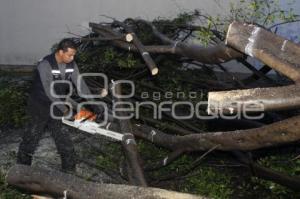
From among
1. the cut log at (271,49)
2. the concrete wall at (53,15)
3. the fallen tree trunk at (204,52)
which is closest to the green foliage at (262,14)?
the concrete wall at (53,15)

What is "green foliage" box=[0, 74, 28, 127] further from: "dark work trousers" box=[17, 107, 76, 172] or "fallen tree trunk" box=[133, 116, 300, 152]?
"fallen tree trunk" box=[133, 116, 300, 152]

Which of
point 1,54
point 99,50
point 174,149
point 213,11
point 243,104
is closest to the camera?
point 243,104

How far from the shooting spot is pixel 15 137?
6297 mm

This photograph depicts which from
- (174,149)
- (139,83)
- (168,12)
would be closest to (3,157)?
(139,83)

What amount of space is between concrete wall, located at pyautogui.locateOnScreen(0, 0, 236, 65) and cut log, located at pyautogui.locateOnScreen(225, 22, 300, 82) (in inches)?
269

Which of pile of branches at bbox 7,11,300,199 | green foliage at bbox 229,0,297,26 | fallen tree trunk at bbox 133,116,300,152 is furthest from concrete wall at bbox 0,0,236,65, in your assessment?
fallen tree trunk at bbox 133,116,300,152

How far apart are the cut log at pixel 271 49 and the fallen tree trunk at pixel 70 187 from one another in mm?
787

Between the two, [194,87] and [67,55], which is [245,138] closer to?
[67,55]

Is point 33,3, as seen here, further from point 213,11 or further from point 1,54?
point 213,11

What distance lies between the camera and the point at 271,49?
211 centimetres

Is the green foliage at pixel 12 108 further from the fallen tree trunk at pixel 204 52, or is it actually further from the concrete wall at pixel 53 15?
the concrete wall at pixel 53 15

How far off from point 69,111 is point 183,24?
3099mm

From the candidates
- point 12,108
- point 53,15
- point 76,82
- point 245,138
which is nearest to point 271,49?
point 245,138

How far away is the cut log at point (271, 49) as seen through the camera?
2.05m
